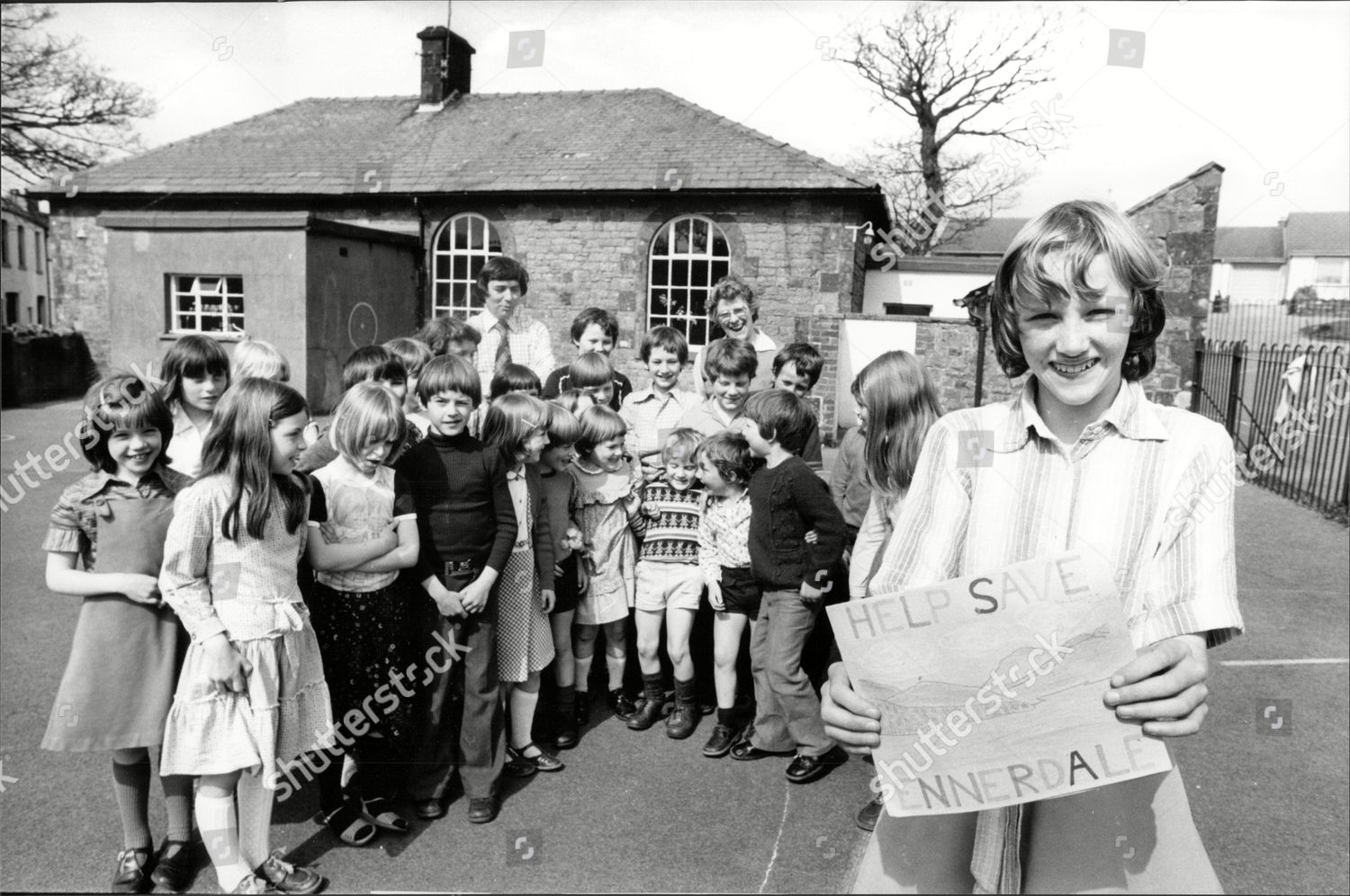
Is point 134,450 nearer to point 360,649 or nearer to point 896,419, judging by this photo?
point 360,649

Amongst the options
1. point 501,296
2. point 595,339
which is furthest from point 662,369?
point 501,296

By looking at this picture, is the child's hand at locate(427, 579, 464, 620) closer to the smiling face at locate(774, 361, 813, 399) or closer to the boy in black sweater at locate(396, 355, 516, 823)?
the boy in black sweater at locate(396, 355, 516, 823)

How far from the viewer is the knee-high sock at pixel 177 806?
3072 millimetres

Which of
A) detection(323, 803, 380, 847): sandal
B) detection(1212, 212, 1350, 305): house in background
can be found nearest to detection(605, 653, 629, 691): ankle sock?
detection(323, 803, 380, 847): sandal

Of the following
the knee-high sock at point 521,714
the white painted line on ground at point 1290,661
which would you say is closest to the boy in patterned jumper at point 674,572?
the knee-high sock at point 521,714

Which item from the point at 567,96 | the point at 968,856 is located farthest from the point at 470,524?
the point at 567,96

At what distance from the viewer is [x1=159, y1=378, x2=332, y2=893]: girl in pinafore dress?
287cm

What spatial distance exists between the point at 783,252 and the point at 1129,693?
1629cm

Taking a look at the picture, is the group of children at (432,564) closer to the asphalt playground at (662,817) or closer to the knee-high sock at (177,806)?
the knee-high sock at (177,806)

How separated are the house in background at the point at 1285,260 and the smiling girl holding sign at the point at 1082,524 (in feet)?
95.8

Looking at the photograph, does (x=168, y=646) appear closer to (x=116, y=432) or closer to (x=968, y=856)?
(x=116, y=432)

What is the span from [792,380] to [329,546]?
2490 mm

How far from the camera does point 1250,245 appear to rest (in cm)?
3862

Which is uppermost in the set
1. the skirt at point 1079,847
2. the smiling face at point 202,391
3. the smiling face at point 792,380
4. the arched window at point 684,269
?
the arched window at point 684,269
